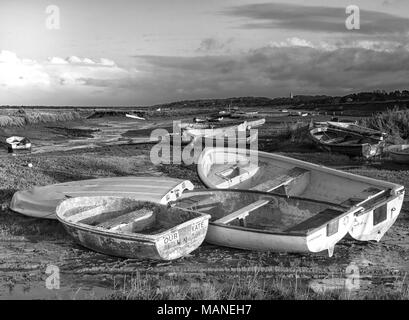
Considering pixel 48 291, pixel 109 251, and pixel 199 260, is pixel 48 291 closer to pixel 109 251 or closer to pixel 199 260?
pixel 109 251

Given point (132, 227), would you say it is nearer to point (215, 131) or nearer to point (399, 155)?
point (399, 155)

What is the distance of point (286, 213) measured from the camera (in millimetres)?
10102

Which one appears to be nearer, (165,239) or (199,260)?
(165,239)

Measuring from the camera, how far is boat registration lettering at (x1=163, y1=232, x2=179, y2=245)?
25.8 feet

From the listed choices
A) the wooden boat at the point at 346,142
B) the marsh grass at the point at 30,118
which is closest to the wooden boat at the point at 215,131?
the wooden boat at the point at 346,142

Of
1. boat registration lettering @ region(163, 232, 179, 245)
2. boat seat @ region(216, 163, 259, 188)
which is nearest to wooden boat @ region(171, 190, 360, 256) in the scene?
boat registration lettering @ region(163, 232, 179, 245)

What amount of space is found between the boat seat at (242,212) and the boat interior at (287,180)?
4.71 ft

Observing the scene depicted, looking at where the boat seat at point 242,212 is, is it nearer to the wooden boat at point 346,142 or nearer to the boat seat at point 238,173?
the boat seat at point 238,173

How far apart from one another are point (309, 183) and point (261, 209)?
2229mm

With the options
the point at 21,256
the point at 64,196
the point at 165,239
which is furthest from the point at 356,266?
the point at 64,196

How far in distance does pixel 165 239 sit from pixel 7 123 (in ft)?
133

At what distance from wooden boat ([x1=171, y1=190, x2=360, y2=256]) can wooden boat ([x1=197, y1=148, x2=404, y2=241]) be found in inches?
21.6

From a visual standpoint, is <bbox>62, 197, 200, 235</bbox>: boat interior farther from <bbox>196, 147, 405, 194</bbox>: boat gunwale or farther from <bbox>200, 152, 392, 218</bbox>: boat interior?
<bbox>200, 152, 392, 218</bbox>: boat interior

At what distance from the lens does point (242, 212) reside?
965 cm
